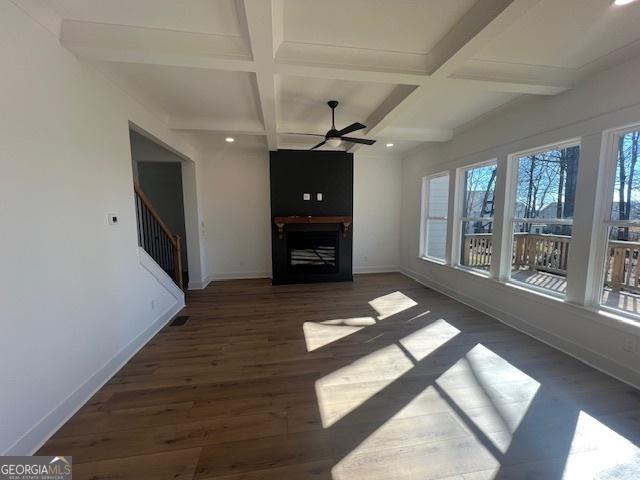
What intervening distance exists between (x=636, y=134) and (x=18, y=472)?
4896 millimetres

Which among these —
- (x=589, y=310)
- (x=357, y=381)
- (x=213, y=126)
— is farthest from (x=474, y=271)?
(x=213, y=126)

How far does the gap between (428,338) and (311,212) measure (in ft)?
10.7

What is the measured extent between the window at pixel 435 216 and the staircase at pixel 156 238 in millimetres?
4698

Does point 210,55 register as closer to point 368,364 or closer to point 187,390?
point 187,390

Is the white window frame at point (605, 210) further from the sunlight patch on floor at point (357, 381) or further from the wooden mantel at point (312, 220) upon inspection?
the wooden mantel at point (312, 220)

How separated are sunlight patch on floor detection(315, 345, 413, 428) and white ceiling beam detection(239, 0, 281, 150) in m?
2.64

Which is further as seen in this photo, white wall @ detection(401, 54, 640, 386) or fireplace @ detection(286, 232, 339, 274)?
fireplace @ detection(286, 232, 339, 274)

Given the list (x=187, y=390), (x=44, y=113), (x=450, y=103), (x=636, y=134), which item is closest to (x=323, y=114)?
(x=450, y=103)

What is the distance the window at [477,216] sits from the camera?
3.85 metres

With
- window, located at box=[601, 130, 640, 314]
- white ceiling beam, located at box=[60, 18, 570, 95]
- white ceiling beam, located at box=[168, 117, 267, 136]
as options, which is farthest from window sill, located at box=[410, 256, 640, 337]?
white ceiling beam, located at box=[168, 117, 267, 136]

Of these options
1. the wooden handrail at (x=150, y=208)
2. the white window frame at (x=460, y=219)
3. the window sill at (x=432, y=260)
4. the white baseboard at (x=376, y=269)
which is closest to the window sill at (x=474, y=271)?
the white window frame at (x=460, y=219)

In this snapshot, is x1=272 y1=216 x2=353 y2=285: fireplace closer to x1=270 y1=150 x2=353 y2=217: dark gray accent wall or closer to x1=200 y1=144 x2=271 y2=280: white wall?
x1=270 y1=150 x2=353 y2=217: dark gray accent wall

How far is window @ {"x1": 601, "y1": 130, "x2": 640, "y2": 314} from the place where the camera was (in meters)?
2.25

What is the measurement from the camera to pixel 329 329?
127 inches
